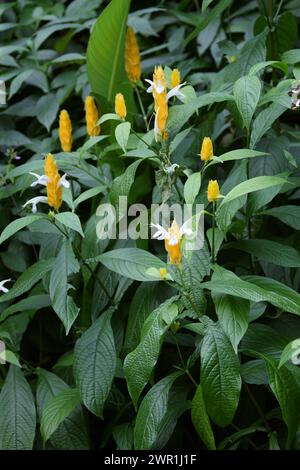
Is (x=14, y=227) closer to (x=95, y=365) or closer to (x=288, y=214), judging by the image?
(x=95, y=365)

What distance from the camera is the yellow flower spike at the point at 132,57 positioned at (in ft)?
5.93

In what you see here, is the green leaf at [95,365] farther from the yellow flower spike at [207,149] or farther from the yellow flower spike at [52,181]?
the yellow flower spike at [207,149]

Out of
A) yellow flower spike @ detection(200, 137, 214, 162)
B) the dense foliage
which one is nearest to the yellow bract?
the dense foliage

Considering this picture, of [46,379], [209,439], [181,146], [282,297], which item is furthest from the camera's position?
[181,146]

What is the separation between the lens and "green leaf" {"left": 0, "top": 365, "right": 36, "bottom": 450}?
1562mm

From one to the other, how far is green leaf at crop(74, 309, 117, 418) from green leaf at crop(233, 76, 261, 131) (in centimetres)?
57

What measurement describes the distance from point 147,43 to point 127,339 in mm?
1468

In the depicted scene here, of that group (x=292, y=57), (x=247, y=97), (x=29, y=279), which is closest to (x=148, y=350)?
(x=29, y=279)

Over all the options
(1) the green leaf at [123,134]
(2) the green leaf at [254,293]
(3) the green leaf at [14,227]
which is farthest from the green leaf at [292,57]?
(3) the green leaf at [14,227]

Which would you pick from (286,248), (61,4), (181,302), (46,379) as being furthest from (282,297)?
(61,4)

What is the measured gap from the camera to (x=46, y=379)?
168cm

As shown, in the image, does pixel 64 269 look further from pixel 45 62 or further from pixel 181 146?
pixel 45 62

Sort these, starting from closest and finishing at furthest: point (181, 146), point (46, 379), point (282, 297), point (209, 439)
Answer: point (282, 297)
point (209, 439)
point (46, 379)
point (181, 146)

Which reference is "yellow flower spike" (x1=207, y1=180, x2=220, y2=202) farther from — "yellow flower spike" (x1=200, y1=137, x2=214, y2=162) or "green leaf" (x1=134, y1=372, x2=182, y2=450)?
"green leaf" (x1=134, y1=372, x2=182, y2=450)
